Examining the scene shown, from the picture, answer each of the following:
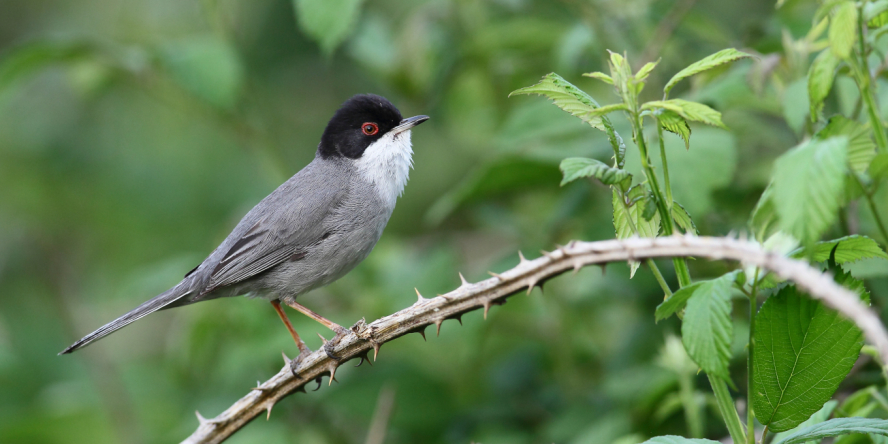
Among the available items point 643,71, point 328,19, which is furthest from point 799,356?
point 328,19

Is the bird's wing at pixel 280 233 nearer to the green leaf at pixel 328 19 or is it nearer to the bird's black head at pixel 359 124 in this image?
the bird's black head at pixel 359 124

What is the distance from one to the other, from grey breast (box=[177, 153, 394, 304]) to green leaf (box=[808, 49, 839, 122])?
2486 mm

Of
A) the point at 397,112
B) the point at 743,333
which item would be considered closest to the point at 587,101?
the point at 743,333

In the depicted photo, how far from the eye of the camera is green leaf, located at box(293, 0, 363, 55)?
3295mm

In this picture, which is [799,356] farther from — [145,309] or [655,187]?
[145,309]

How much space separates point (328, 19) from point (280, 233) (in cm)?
122

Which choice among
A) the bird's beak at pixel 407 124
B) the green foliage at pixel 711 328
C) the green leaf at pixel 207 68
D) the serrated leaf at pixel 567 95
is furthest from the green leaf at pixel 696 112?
the green leaf at pixel 207 68

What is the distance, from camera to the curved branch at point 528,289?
1294mm

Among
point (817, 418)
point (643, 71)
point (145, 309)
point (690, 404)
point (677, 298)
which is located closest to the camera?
point (677, 298)

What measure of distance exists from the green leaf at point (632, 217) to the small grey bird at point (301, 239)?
2068 mm

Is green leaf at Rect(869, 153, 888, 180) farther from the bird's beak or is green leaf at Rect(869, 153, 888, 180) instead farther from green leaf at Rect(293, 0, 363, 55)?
the bird's beak

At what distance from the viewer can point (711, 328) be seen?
4.88ft

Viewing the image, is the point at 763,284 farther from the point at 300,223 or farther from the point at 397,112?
the point at 397,112

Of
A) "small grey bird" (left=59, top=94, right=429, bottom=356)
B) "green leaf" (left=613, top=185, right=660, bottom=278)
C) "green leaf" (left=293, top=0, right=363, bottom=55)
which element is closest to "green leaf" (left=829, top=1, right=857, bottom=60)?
"green leaf" (left=613, top=185, right=660, bottom=278)
